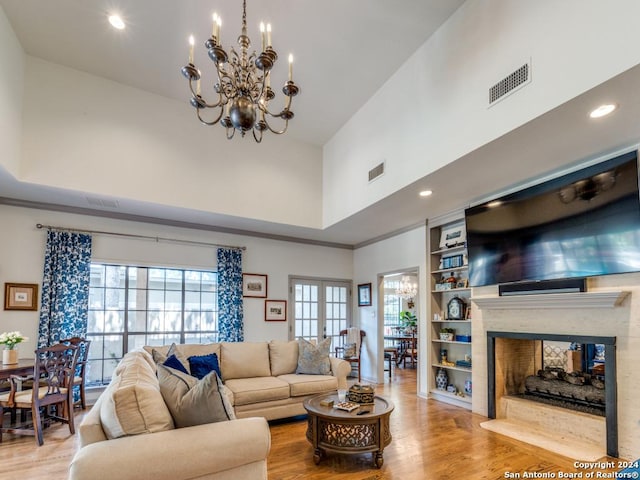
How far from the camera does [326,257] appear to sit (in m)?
8.22

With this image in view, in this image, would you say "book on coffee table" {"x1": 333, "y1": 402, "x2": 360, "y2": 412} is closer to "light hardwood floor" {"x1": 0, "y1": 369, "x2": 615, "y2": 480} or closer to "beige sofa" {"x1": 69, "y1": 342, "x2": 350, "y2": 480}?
"light hardwood floor" {"x1": 0, "y1": 369, "x2": 615, "y2": 480}

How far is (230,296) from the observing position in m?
6.80

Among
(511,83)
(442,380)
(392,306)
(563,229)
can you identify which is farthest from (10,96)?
(392,306)

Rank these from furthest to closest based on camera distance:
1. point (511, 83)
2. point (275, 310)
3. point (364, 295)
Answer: point (364, 295) → point (275, 310) → point (511, 83)

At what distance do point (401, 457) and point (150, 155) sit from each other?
5050 mm

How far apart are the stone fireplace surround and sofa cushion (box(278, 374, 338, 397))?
209cm

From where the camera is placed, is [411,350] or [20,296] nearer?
[20,296]

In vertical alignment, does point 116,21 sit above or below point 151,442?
above

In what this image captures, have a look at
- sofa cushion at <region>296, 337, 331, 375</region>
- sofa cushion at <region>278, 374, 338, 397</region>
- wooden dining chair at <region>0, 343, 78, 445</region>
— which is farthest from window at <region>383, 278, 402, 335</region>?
wooden dining chair at <region>0, 343, 78, 445</region>

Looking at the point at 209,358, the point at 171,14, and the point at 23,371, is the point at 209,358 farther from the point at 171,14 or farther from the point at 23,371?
the point at 171,14

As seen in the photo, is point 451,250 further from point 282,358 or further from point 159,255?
point 159,255

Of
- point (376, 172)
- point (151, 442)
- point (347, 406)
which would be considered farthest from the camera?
point (376, 172)

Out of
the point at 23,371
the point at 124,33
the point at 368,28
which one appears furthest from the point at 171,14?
the point at 23,371

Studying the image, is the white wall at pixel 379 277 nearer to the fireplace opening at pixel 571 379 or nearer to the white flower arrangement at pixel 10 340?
the fireplace opening at pixel 571 379
